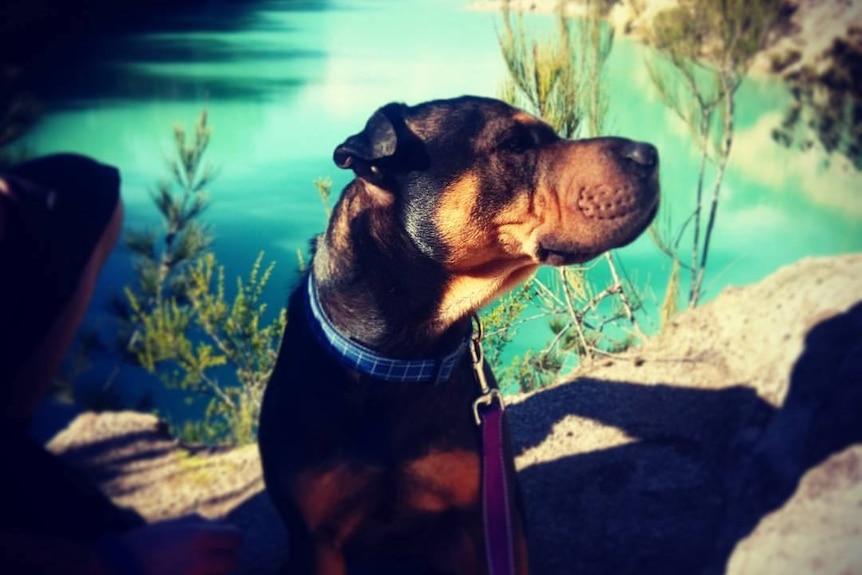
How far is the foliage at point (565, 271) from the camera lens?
84.9 inches

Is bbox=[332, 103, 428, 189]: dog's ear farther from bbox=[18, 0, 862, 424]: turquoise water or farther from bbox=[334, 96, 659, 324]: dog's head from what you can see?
bbox=[18, 0, 862, 424]: turquoise water

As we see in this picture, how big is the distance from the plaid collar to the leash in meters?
0.14

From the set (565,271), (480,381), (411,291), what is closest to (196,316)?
(411,291)

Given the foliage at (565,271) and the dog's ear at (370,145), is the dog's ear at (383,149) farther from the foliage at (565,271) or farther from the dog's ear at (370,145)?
the foliage at (565,271)

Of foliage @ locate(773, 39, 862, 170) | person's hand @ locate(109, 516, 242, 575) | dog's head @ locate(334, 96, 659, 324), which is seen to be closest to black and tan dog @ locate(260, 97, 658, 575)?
dog's head @ locate(334, 96, 659, 324)

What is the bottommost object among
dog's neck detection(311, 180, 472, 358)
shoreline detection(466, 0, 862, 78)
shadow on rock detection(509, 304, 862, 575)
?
shadow on rock detection(509, 304, 862, 575)

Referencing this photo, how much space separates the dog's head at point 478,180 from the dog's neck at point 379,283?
3cm

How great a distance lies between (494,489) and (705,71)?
1.48 meters

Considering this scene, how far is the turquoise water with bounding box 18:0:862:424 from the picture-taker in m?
2.02

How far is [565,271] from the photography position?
7.86ft

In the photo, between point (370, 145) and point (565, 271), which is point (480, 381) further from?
point (370, 145)

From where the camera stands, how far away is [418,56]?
2.19 meters

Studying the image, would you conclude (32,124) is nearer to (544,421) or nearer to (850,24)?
(544,421)

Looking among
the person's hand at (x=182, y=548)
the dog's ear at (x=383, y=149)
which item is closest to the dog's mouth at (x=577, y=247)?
the dog's ear at (x=383, y=149)
